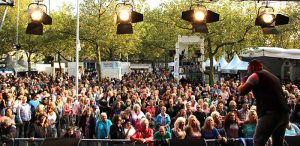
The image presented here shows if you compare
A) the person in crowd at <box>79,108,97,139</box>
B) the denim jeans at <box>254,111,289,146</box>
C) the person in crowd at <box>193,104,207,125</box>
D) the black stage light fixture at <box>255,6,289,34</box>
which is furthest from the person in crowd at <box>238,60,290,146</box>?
the person in crowd at <box>79,108,97,139</box>

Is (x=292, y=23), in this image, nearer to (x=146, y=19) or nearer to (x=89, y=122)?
(x=146, y=19)

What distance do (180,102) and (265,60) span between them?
23.8 m

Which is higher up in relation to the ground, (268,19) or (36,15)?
(36,15)

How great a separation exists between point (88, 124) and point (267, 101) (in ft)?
23.1

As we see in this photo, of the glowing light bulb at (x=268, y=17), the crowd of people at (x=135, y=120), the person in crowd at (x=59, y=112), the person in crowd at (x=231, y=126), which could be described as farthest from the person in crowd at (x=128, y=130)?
the glowing light bulb at (x=268, y=17)

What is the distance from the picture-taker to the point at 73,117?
1349cm

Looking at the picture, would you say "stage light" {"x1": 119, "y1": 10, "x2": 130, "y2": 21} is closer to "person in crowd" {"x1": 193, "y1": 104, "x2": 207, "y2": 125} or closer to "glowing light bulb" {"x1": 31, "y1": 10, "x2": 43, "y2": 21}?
"glowing light bulb" {"x1": 31, "y1": 10, "x2": 43, "y2": 21}

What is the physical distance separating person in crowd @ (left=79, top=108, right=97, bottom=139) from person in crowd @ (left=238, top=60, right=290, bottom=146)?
6.82 metres

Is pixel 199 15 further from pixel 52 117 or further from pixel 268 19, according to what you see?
pixel 52 117

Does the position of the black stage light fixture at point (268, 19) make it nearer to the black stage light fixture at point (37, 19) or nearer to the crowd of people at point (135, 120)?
the crowd of people at point (135, 120)

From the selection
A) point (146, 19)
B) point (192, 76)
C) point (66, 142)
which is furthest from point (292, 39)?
point (66, 142)

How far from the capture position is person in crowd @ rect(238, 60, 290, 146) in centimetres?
534

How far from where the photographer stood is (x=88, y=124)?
458 inches

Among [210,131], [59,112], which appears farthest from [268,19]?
[59,112]
